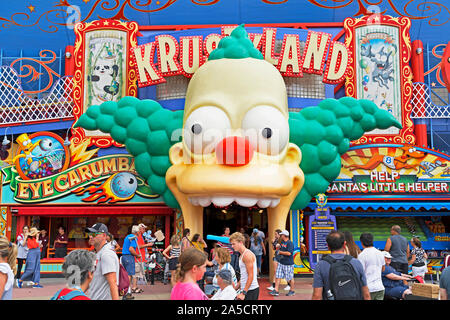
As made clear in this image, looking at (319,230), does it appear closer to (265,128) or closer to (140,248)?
(265,128)

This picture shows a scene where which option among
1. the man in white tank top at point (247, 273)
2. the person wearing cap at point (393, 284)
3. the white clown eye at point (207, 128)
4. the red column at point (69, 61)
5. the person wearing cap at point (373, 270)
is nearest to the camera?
the man in white tank top at point (247, 273)

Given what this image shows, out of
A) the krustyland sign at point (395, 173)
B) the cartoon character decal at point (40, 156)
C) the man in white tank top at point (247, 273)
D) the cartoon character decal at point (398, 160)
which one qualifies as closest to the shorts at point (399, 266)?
the man in white tank top at point (247, 273)

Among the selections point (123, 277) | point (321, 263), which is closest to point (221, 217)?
point (123, 277)

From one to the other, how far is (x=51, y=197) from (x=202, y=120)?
6209 millimetres

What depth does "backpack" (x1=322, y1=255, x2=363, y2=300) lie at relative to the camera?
4852mm

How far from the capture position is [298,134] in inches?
495

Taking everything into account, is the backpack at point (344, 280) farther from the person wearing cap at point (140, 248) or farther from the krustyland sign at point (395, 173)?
the krustyland sign at point (395, 173)

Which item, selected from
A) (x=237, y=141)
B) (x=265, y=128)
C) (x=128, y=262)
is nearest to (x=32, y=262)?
(x=128, y=262)

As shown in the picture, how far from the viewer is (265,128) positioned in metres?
11.0

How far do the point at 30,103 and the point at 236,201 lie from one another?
13008mm

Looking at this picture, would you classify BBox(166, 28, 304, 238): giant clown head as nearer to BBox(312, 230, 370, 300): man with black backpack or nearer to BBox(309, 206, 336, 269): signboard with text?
BBox(309, 206, 336, 269): signboard with text

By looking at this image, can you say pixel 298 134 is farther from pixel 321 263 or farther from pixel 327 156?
pixel 321 263

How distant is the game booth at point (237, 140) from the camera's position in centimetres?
1134

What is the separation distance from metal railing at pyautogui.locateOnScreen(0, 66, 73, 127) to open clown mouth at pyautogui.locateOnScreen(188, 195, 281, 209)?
8329 millimetres
